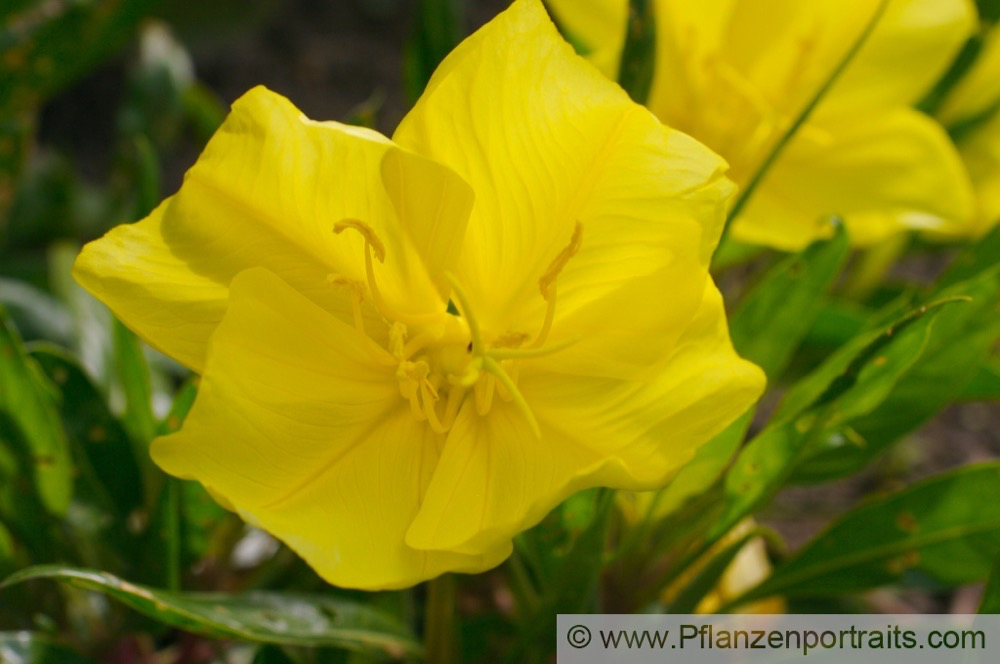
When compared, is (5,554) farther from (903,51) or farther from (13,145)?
(903,51)

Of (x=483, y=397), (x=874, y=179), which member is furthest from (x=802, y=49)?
(x=483, y=397)

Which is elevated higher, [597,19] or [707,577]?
[597,19]

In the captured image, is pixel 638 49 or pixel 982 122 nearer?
pixel 638 49

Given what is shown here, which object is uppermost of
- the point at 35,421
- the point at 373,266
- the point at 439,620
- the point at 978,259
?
the point at 373,266

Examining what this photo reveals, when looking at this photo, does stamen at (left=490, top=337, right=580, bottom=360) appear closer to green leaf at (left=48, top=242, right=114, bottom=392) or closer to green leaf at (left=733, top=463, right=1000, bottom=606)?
green leaf at (left=733, top=463, right=1000, bottom=606)

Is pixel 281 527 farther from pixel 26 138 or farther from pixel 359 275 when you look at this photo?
pixel 26 138

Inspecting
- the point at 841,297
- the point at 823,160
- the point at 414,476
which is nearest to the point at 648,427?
the point at 414,476

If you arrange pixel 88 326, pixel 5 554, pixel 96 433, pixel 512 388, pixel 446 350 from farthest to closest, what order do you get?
1. pixel 88 326
2. pixel 96 433
3. pixel 5 554
4. pixel 446 350
5. pixel 512 388
